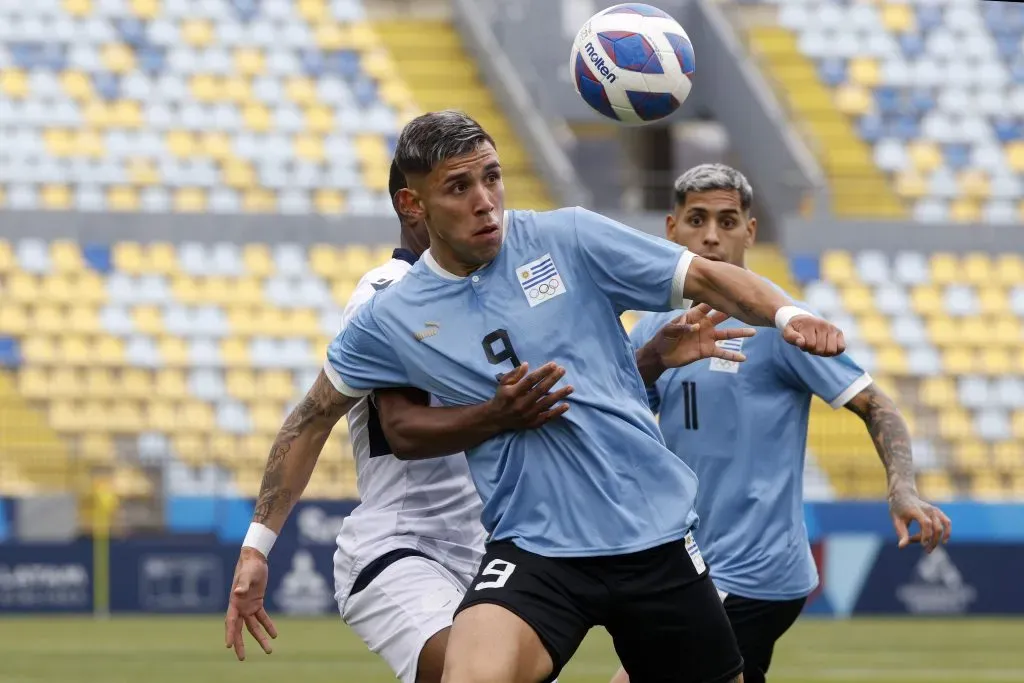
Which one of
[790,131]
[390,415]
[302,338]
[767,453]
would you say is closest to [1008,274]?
[790,131]

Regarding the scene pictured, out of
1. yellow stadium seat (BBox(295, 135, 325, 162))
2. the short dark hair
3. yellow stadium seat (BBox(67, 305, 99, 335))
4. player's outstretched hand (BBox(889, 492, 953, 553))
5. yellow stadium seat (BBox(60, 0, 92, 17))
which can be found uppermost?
the short dark hair

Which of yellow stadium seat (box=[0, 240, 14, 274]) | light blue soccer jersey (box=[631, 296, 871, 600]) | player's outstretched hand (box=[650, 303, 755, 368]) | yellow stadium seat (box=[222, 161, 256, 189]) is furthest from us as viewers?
yellow stadium seat (box=[222, 161, 256, 189])

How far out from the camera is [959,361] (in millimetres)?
22578

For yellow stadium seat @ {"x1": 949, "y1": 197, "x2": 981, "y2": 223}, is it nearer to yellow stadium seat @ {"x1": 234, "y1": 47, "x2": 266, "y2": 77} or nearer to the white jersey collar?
yellow stadium seat @ {"x1": 234, "y1": 47, "x2": 266, "y2": 77}

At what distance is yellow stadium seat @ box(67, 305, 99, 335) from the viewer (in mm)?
21656

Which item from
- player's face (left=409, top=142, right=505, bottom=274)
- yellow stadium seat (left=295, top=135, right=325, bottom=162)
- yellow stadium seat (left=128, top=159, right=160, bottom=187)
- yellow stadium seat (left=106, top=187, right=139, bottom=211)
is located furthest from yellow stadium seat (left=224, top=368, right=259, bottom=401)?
player's face (left=409, top=142, right=505, bottom=274)

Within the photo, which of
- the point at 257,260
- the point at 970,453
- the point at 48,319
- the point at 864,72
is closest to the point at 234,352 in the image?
the point at 257,260

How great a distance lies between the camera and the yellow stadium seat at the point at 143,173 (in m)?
22.9

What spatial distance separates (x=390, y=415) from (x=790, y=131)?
66.9 feet

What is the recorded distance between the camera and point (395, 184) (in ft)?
19.0

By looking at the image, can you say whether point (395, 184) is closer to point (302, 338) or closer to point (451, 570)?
point (451, 570)

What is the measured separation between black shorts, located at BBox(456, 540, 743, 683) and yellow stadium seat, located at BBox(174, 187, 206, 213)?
18.2 metres

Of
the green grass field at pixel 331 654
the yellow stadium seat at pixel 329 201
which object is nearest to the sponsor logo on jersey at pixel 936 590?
the green grass field at pixel 331 654

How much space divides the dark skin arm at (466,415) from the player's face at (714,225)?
5.61 feet
